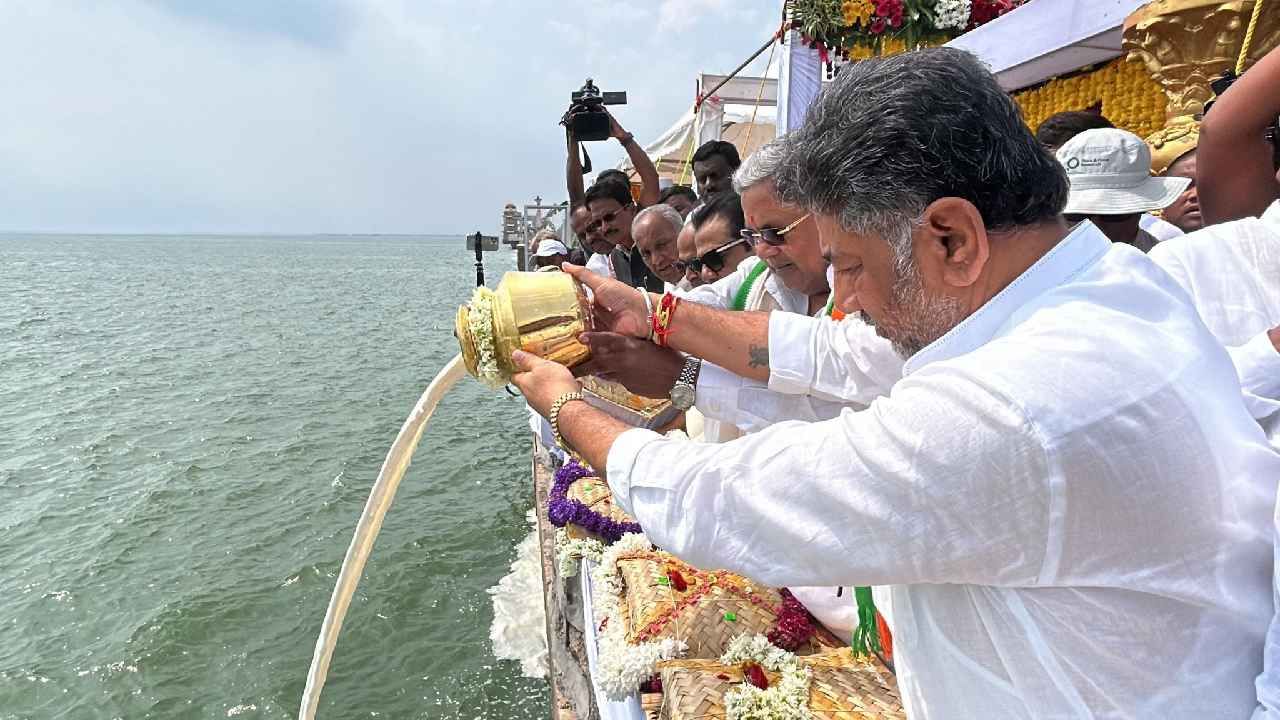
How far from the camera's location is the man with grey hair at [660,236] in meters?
4.62

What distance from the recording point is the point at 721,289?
3.25m

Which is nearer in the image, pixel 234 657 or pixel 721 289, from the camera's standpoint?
pixel 721 289

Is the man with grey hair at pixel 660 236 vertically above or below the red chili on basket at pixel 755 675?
above

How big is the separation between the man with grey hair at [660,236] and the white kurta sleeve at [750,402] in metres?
2.18

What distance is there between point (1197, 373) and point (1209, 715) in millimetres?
495

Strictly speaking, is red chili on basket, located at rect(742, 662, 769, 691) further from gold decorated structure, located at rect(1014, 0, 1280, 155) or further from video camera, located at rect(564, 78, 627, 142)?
video camera, located at rect(564, 78, 627, 142)

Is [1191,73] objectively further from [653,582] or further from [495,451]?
[495,451]

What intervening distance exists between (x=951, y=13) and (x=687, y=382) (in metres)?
5.05

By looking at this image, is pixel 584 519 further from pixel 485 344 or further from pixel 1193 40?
pixel 1193 40

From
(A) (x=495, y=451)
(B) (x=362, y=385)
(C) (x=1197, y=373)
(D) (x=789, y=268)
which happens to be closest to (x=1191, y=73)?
(D) (x=789, y=268)

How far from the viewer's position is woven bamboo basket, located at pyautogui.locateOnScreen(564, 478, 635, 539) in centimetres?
381

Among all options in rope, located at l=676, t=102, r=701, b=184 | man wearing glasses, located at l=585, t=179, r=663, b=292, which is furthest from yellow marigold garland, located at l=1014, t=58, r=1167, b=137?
rope, located at l=676, t=102, r=701, b=184

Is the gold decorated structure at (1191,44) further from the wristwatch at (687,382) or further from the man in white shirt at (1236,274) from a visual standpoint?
the wristwatch at (687,382)

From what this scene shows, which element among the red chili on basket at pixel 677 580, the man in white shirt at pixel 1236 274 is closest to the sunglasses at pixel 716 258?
the red chili on basket at pixel 677 580
